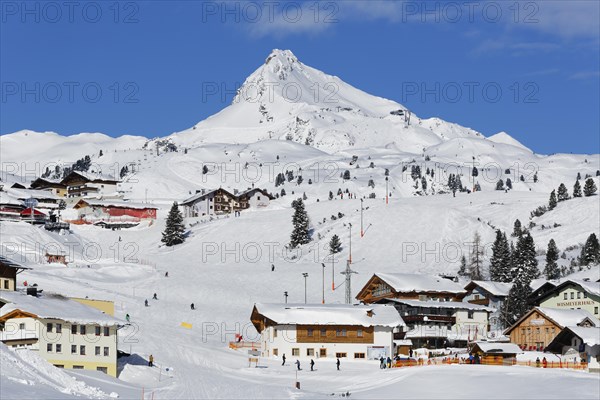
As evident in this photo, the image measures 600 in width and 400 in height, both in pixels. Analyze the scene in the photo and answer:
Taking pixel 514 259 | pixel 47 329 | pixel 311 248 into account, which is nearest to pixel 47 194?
pixel 311 248

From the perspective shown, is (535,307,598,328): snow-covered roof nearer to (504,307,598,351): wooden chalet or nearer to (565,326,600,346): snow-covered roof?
(504,307,598,351): wooden chalet

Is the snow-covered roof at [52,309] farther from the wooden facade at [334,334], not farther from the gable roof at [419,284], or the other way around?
the gable roof at [419,284]

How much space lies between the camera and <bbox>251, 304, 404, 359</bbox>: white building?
3039 inches

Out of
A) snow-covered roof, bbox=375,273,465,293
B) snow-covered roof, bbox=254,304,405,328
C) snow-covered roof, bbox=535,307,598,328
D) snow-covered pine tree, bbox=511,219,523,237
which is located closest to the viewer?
snow-covered roof, bbox=254,304,405,328

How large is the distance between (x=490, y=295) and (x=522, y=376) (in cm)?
4240

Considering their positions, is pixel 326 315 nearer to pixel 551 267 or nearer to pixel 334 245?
pixel 551 267

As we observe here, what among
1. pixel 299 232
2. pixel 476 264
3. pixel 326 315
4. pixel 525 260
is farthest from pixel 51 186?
pixel 326 315

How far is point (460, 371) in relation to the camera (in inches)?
2370

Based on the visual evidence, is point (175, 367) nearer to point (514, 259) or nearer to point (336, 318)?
point (336, 318)

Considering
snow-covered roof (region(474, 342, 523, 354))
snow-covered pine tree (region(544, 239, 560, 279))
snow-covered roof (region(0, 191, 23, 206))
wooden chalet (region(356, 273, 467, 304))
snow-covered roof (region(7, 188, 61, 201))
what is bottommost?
snow-covered roof (region(474, 342, 523, 354))

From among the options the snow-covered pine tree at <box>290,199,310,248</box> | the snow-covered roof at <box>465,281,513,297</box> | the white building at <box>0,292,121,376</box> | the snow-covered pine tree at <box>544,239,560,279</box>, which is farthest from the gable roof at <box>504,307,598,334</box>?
the snow-covered pine tree at <box>290,199,310,248</box>

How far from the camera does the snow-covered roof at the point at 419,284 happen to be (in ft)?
308

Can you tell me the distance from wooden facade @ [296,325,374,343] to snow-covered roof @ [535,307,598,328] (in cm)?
1407

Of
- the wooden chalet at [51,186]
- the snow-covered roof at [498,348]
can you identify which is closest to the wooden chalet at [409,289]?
the snow-covered roof at [498,348]
